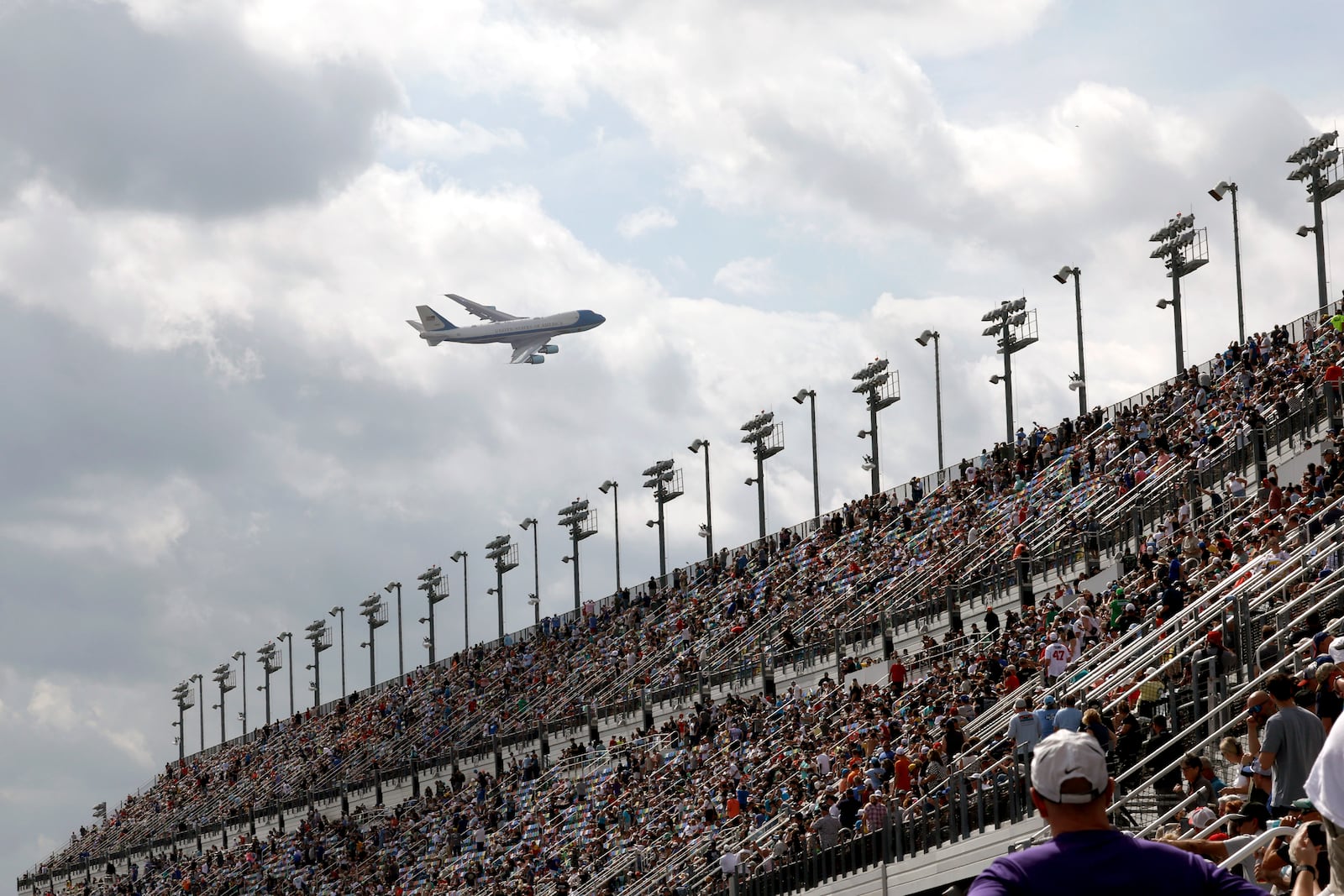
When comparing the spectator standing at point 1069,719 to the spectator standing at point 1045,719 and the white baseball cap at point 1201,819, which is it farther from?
the white baseball cap at point 1201,819

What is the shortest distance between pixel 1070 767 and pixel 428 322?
86605mm

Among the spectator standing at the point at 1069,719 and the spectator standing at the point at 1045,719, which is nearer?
the spectator standing at the point at 1069,719

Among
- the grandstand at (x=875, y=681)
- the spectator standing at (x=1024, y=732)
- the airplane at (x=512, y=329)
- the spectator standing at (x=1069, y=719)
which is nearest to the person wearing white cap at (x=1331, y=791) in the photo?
the grandstand at (x=875, y=681)

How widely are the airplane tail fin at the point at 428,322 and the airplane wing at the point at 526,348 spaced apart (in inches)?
194

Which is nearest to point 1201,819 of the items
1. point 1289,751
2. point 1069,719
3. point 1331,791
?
point 1289,751

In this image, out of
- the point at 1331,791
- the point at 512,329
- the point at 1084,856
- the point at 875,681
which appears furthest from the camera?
the point at 512,329

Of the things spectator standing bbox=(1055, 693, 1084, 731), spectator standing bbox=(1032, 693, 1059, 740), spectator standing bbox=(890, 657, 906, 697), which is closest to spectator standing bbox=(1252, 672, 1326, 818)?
spectator standing bbox=(1055, 693, 1084, 731)

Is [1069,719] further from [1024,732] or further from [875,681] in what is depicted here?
[875,681]

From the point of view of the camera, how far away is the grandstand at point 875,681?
20.2 m

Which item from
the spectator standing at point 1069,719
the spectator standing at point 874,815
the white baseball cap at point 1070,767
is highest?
the white baseball cap at point 1070,767

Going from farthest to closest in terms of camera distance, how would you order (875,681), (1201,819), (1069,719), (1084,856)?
1. (875,681)
2. (1069,719)
3. (1201,819)
4. (1084,856)

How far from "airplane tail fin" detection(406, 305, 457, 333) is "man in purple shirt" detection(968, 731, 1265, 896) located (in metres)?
85.9

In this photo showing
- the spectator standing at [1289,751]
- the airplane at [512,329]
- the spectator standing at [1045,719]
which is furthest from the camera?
the airplane at [512,329]

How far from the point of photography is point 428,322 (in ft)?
294
